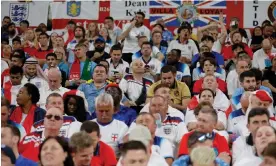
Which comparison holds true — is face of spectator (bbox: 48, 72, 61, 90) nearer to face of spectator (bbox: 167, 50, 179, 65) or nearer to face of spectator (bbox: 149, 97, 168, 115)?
face of spectator (bbox: 149, 97, 168, 115)

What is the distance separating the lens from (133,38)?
1168 cm

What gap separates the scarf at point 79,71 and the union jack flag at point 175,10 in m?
3.69

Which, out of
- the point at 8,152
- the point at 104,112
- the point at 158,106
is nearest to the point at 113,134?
the point at 104,112

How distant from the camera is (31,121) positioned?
275 inches

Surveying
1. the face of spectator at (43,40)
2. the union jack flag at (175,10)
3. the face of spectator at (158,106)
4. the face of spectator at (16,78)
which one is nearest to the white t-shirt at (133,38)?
the union jack flag at (175,10)

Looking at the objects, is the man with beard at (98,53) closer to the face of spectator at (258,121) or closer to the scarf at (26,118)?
the scarf at (26,118)

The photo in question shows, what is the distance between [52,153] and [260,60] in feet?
20.3

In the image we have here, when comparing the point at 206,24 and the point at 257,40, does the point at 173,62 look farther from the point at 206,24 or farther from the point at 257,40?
the point at 206,24

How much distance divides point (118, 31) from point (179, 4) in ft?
5.03

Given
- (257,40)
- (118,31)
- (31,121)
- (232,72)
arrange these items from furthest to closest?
Answer: (118,31) → (257,40) → (232,72) → (31,121)

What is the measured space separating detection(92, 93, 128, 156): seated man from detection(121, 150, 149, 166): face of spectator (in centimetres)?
197

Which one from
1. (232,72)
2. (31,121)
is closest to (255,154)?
(31,121)

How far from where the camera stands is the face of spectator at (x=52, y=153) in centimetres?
461

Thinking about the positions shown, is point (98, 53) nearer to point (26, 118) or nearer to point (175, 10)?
point (175, 10)
